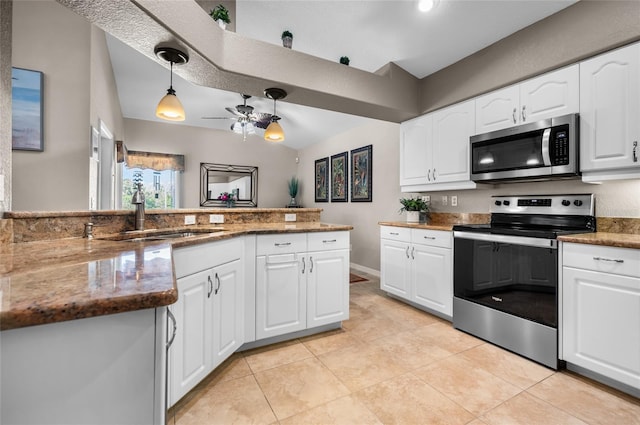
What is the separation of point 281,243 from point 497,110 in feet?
7.03

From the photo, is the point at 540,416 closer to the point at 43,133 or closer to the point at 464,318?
the point at 464,318

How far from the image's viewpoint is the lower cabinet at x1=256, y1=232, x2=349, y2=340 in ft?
7.45

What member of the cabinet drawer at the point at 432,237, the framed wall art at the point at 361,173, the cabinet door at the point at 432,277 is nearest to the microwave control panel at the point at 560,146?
the cabinet drawer at the point at 432,237

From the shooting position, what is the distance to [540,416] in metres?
1.56

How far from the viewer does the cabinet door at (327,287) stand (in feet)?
8.04

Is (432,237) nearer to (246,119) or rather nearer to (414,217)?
(414,217)

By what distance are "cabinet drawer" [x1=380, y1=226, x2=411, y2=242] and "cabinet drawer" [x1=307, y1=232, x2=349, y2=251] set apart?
2.74ft

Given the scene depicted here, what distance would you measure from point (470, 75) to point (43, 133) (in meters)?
3.80

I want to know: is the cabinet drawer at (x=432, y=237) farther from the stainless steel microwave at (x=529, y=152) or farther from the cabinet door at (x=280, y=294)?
the cabinet door at (x=280, y=294)

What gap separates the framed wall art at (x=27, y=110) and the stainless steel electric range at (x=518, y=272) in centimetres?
367

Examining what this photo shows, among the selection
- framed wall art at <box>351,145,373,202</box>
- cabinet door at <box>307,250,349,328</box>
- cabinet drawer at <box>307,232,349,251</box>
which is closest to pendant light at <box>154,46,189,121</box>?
cabinet drawer at <box>307,232,349,251</box>

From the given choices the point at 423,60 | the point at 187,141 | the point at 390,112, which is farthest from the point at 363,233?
the point at 187,141

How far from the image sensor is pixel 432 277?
2.88 m

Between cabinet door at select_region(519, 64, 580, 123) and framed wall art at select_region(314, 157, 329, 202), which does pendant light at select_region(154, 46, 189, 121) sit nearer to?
cabinet door at select_region(519, 64, 580, 123)
